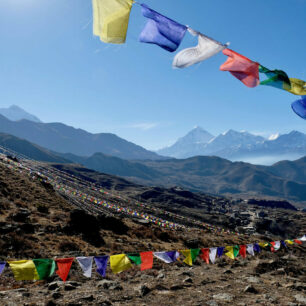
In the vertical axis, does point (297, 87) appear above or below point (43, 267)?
above

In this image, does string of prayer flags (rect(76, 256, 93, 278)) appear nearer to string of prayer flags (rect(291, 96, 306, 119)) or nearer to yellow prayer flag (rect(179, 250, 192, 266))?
yellow prayer flag (rect(179, 250, 192, 266))

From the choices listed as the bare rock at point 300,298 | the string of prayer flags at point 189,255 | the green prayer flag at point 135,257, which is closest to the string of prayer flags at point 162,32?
the green prayer flag at point 135,257

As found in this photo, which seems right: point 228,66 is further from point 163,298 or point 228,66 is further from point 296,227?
point 296,227

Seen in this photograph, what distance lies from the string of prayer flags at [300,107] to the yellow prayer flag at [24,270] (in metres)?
10.3

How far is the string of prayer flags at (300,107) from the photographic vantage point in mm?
8258

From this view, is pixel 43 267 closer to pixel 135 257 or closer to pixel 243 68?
pixel 135 257

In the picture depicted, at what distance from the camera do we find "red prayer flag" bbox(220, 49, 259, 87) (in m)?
7.12

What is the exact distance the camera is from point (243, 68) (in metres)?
7.12

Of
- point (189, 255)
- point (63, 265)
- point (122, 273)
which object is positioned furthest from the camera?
point (189, 255)

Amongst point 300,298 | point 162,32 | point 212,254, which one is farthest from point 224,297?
point 162,32

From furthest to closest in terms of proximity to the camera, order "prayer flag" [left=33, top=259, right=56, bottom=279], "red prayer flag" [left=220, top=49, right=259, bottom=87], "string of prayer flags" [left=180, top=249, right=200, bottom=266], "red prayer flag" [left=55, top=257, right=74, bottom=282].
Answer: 1. "string of prayer flags" [left=180, top=249, right=200, bottom=266]
2. "red prayer flag" [left=55, top=257, right=74, bottom=282]
3. "prayer flag" [left=33, top=259, right=56, bottom=279]
4. "red prayer flag" [left=220, top=49, right=259, bottom=87]

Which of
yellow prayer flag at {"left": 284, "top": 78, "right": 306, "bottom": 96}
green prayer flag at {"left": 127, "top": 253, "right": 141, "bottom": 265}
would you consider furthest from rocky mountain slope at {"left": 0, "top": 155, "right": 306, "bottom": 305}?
yellow prayer flag at {"left": 284, "top": 78, "right": 306, "bottom": 96}

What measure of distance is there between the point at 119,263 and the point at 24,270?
10.7 feet

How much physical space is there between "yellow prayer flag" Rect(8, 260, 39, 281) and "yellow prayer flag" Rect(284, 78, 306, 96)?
9853mm
